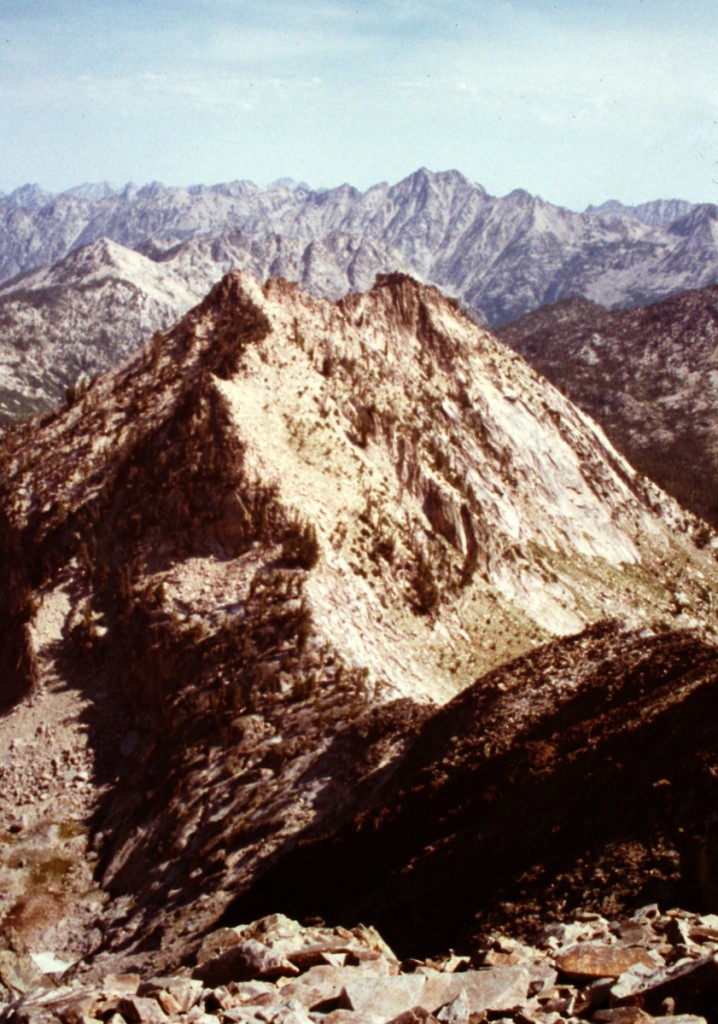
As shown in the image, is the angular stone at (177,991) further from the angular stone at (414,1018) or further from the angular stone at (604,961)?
the angular stone at (604,961)

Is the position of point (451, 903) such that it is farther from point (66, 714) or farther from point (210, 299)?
point (210, 299)

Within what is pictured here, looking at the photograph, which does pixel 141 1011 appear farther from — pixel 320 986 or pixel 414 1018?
pixel 414 1018

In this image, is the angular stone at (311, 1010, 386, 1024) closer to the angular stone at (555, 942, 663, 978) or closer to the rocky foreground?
the rocky foreground

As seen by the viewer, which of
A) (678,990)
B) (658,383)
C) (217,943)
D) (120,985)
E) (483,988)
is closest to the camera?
(678,990)

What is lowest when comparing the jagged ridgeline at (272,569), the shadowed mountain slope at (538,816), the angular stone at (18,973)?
the angular stone at (18,973)

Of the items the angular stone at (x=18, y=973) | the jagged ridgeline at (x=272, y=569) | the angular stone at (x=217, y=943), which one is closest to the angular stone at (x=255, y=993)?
the angular stone at (x=217, y=943)

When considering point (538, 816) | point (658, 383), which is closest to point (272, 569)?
point (538, 816)
